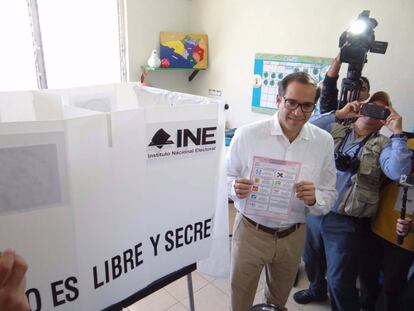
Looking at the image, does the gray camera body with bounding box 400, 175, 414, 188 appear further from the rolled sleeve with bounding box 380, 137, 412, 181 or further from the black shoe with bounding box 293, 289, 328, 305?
the black shoe with bounding box 293, 289, 328, 305

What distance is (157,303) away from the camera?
76.7 inches

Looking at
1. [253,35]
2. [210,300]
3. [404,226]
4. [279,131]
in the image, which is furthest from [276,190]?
[253,35]

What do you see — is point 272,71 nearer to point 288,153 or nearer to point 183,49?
point 183,49

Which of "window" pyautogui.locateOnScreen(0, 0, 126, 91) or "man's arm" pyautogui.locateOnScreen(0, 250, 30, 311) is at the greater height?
"window" pyautogui.locateOnScreen(0, 0, 126, 91)

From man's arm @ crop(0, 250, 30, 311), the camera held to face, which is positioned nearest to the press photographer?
the camera held to face

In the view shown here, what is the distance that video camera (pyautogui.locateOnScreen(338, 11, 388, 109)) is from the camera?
156cm

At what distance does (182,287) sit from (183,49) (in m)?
2.41

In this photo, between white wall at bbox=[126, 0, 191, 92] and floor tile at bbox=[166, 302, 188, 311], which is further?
white wall at bbox=[126, 0, 191, 92]

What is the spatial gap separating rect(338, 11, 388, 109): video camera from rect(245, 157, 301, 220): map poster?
2.48 feet

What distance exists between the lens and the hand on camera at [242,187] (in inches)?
48.7

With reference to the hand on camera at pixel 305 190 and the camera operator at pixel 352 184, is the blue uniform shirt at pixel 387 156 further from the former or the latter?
the hand on camera at pixel 305 190

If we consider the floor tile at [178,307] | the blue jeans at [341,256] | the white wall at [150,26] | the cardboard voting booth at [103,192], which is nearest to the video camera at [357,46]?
the blue jeans at [341,256]

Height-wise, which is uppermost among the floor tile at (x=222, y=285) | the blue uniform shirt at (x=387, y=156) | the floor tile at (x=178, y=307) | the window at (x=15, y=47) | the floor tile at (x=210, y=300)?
the window at (x=15, y=47)

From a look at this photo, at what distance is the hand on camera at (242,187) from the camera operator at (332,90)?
3.19ft
